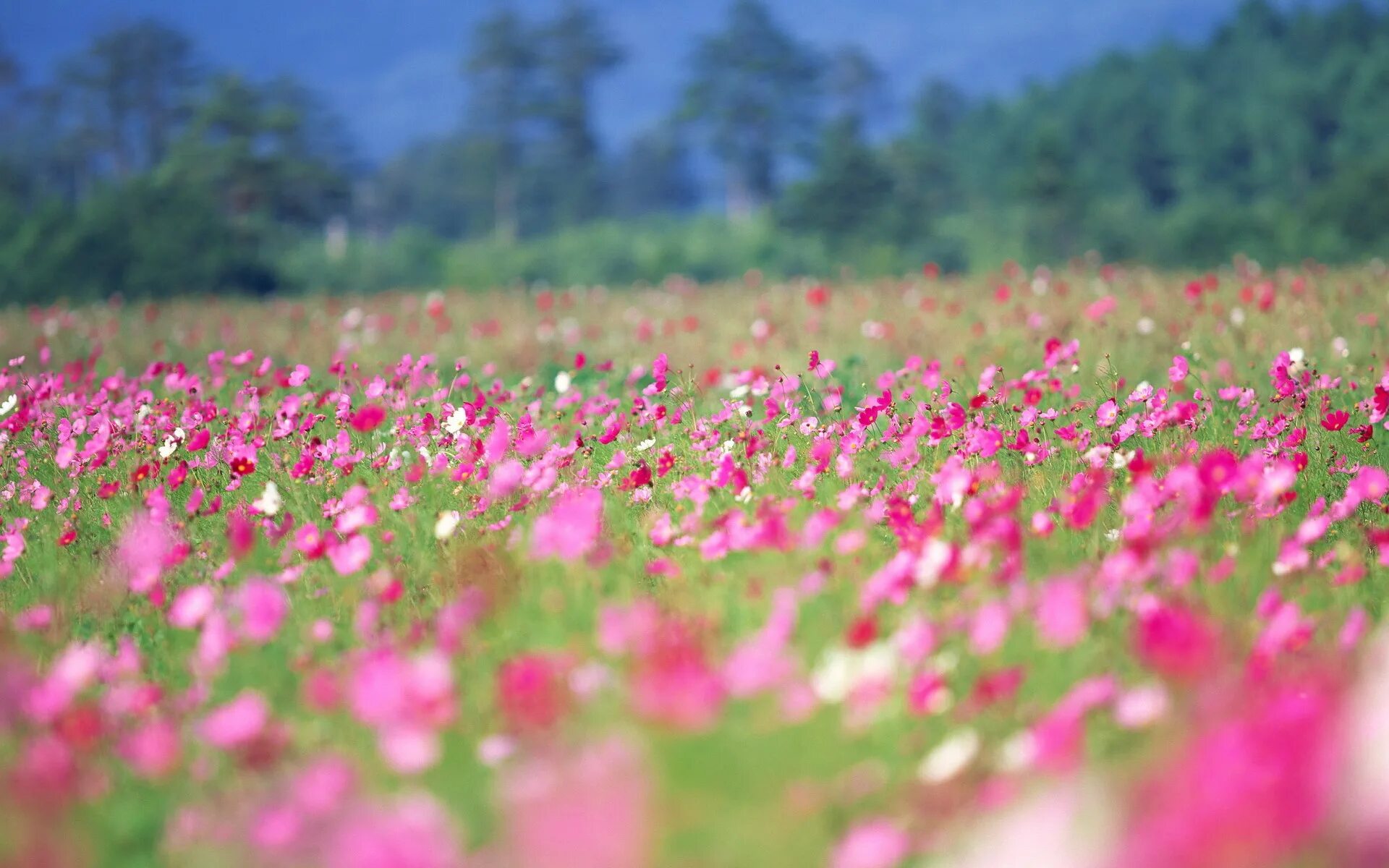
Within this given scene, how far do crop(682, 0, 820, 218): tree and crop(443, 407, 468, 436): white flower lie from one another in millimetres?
41195

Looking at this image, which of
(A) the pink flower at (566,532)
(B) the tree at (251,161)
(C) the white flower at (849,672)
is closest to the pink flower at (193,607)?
(A) the pink flower at (566,532)

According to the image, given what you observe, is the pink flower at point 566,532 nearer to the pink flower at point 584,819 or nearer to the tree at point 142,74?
the pink flower at point 584,819

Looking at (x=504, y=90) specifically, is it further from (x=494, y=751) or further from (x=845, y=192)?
(x=494, y=751)

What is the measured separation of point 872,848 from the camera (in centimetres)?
163

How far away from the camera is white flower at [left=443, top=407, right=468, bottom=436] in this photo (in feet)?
14.1

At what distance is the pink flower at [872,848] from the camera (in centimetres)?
163

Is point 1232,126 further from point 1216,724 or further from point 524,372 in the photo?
point 1216,724

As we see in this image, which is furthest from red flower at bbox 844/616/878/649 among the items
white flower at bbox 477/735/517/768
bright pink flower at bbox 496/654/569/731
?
white flower at bbox 477/735/517/768

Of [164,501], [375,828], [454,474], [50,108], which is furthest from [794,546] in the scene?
[50,108]

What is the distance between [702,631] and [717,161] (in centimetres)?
4563

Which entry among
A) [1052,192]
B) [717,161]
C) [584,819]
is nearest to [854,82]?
[717,161]

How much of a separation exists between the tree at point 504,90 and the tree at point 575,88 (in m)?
0.80

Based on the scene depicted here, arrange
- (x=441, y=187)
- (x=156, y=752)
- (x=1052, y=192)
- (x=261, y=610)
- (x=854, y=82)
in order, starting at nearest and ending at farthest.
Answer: (x=156, y=752) → (x=261, y=610) → (x=1052, y=192) → (x=854, y=82) → (x=441, y=187)

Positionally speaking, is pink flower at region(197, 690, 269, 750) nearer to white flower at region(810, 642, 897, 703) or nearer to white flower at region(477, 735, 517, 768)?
white flower at region(477, 735, 517, 768)
